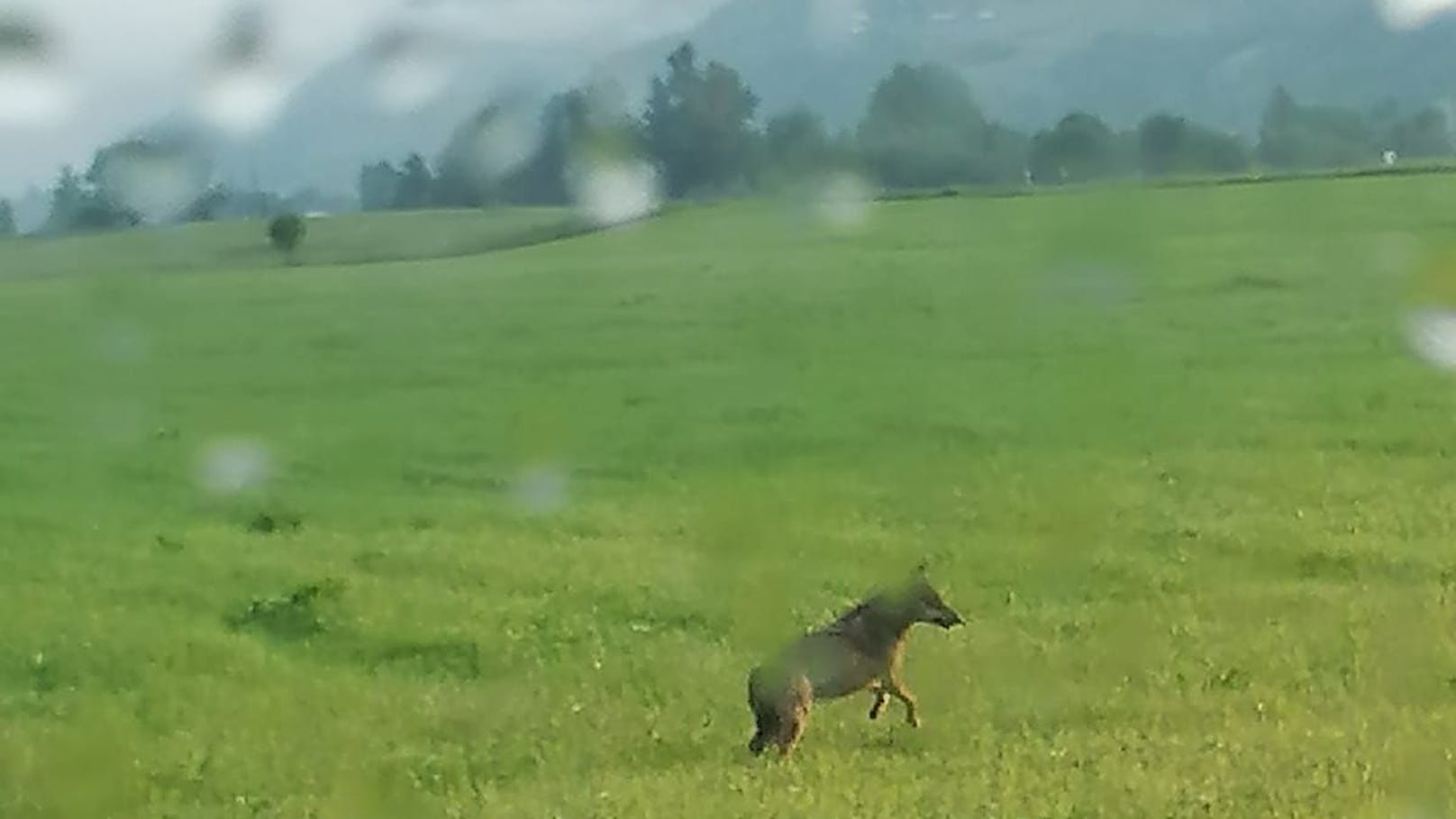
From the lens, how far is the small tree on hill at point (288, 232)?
1737 cm

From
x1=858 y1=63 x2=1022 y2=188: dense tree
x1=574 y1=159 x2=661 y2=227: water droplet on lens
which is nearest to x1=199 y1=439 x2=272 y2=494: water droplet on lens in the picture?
x1=574 y1=159 x2=661 y2=227: water droplet on lens

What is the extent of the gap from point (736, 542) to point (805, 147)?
31.6 ft

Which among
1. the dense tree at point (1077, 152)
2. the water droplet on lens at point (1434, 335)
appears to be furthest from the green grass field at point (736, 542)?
the dense tree at point (1077, 152)

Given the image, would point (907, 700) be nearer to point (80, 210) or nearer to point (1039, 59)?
point (80, 210)

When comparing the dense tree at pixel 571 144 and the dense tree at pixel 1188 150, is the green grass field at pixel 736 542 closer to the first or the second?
the dense tree at pixel 571 144

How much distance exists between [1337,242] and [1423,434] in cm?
622

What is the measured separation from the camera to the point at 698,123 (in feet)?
52.5

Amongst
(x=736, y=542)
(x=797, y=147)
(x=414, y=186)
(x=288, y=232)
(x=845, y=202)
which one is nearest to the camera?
(x=736, y=542)

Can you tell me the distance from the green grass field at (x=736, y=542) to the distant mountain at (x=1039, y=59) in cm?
173

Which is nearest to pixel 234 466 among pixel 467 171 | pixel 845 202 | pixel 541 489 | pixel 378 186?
pixel 541 489

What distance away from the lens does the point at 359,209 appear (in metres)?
17.1

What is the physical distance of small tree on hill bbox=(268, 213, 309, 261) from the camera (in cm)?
1737

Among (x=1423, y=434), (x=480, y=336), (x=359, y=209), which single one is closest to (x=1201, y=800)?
(x=1423, y=434)

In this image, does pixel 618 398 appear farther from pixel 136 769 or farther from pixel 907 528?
pixel 136 769
